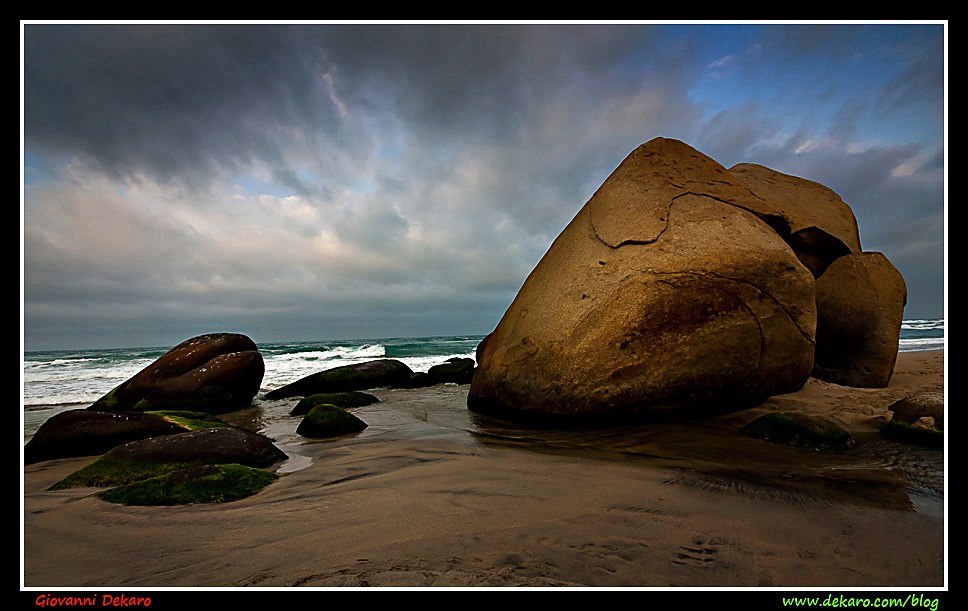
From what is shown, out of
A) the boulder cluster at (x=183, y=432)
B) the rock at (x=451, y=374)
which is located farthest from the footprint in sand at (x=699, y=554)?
the rock at (x=451, y=374)

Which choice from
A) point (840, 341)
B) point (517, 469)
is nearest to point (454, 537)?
point (517, 469)

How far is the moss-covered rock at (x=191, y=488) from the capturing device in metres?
2.36

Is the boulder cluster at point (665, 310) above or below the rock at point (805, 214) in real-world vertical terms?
below

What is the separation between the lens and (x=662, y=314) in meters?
3.91

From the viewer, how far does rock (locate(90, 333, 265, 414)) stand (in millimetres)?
6766

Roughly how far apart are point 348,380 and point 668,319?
23.7 feet

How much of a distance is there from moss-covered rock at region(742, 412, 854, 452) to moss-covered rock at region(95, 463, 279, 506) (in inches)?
150

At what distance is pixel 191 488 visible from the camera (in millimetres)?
2426

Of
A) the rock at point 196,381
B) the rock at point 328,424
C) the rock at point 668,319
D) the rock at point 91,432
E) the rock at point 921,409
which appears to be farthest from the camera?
the rock at point 196,381

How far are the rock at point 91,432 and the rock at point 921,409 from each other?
6.07 meters

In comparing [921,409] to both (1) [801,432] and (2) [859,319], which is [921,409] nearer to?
(1) [801,432]

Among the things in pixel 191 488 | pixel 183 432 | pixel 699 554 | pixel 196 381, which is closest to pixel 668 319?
pixel 699 554

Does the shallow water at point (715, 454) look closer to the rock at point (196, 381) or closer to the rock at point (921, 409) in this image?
the rock at point (921, 409)

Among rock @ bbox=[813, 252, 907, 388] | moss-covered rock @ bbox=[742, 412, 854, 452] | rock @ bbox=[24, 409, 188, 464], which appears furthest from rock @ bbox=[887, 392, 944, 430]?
rock @ bbox=[24, 409, 188, 464]
